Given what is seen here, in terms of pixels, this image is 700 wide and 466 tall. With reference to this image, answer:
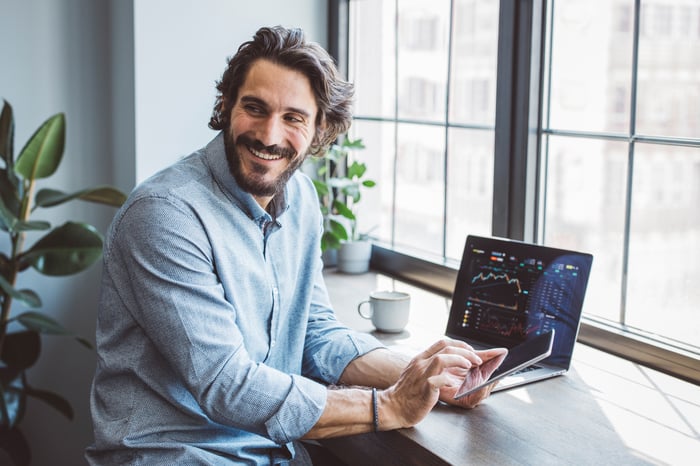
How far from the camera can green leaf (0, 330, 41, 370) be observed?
272 cm

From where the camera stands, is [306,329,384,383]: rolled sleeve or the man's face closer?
the man's face

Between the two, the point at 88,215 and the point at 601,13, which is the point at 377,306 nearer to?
the point at 601,13

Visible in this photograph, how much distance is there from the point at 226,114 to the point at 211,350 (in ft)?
1.96

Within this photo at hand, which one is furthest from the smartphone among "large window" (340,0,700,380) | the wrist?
"large window" (340,0,700,380)

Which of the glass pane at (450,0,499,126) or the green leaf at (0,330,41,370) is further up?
the glass pane at (450,0,499,126)

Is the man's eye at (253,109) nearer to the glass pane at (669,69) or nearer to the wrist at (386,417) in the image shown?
the wrist at (386,417)

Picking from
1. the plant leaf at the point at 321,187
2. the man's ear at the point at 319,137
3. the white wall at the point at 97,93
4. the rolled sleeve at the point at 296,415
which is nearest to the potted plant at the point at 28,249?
the white wall at the point at 97,93

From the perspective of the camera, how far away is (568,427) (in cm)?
151

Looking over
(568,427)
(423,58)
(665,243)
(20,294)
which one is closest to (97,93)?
(20,294)

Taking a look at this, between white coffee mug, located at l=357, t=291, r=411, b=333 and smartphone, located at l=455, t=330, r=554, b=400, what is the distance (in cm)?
51

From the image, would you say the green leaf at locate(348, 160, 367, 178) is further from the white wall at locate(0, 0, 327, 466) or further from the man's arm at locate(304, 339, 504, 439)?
the man's arm at locate(304, 339, 504, 439)

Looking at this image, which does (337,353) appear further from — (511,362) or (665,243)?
(665,243)

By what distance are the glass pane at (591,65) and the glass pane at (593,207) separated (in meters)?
0.06

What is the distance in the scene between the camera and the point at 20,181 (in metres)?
2.82
